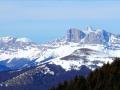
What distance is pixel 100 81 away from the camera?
59938mm

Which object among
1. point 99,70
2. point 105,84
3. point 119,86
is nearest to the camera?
point 119,86

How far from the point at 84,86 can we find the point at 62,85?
22.8 feet

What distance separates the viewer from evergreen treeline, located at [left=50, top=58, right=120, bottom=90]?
187 ft

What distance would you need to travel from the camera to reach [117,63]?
64.5 meters

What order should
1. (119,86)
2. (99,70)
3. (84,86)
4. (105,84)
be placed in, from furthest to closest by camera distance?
1. (99,70)
2. (84,86)
3. (105,84)
4. (119,86)

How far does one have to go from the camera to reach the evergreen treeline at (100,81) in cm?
5692

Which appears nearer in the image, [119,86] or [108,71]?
[119,86]

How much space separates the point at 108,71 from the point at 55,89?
757 centimetres

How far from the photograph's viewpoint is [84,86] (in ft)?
202

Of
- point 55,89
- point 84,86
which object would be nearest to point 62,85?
point 55,89

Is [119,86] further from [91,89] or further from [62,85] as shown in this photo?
[62,85]

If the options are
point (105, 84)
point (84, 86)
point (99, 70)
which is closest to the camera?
point (105, 84)

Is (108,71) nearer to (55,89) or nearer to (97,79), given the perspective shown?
(97,79)

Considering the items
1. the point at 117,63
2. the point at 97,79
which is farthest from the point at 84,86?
the point at 117,63
